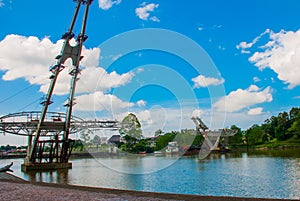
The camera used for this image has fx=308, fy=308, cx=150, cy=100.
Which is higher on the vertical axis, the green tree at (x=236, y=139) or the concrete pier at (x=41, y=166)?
the green tree at (x=236, y=139)

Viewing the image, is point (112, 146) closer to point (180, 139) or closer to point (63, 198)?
point (180, 139)

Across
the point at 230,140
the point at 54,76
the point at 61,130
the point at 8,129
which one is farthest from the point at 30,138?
the point at 230,140

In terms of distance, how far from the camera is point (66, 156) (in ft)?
163

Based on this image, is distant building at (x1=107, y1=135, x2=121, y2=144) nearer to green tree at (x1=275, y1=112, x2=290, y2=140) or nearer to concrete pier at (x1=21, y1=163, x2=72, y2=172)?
green tree at (x1=275, y1=112, x2=290, y2=140)

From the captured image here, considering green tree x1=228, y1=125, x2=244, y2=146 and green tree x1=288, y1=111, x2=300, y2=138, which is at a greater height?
green tree x1=288, y1=111, x2=300, y2=138

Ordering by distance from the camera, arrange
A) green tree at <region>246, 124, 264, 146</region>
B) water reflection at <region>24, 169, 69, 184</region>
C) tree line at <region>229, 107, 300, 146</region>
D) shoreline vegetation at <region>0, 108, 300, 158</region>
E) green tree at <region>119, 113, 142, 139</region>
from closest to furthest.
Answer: water reflection at <region>24, 169, 69, 184</region>, green tree at <region>119, 113, 142, 139</region>, shoreline vegetation at <region>0, 108, 300, 158</region>, tree line at <region>229, 107, 300, 146</region>, green tree at <region>246, 124, 264, 146</region>

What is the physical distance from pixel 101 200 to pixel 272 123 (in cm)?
12600

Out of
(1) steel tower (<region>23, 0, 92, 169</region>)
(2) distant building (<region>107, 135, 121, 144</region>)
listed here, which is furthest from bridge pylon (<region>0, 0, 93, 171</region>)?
(2) distant building (<region>107, 135, 121, 144</region>)

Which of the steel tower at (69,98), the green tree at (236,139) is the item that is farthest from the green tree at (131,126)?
the green tree at (236,139)

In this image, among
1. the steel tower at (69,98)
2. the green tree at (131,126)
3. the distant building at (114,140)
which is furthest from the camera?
the distant building at (114,140)

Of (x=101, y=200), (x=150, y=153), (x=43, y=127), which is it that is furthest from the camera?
(x=150, y=153)

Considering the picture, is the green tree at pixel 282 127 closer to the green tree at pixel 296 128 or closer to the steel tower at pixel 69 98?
the green tree at pixel 296 128

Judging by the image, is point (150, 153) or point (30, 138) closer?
point (30, 138)

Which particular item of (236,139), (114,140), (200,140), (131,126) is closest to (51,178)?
(131,126)
